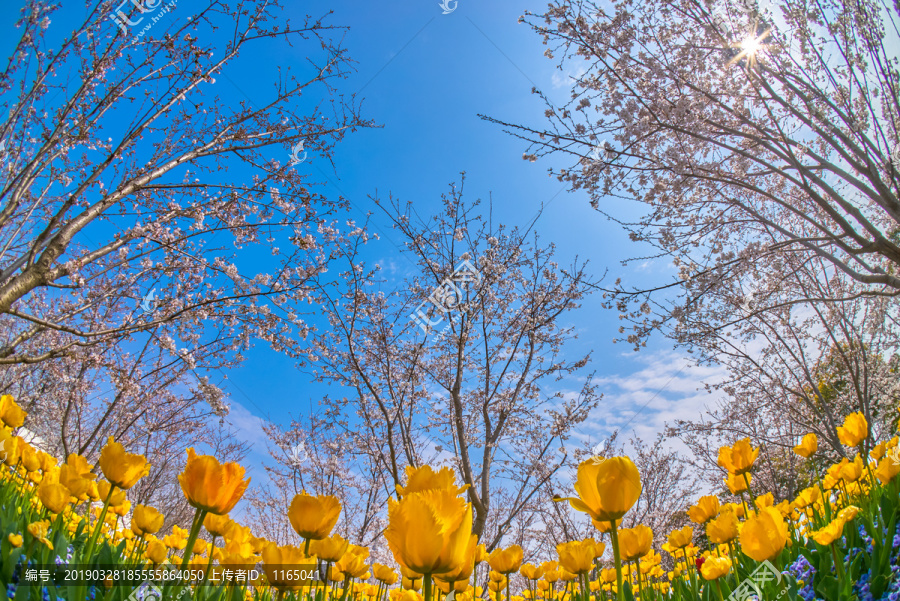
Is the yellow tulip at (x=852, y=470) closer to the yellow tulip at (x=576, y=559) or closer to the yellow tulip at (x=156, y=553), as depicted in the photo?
the yellow tulip at (x=576, y=559)

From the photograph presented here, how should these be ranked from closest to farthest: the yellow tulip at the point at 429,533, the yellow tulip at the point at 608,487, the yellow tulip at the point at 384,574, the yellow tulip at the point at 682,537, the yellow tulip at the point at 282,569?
the yellow tulip at the point at 429,533 → the yellow tulip at the point at 608,487 → the yellow tulip at the point at 282,569 → the yellow tulip at the point at 384,574 → the yellow tulip at the point at 682,537

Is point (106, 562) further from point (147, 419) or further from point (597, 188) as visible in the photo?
point (147, 419)

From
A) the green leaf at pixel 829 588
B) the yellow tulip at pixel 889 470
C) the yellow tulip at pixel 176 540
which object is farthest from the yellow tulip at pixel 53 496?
the yellow tulip at pixel 889 470

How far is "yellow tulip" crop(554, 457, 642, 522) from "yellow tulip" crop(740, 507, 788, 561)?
0.46m

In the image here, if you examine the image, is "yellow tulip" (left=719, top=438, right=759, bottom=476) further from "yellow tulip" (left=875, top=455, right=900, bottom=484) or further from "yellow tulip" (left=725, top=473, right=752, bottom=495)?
"yellow tulip" (left=875, top=455, right=900, bottom=484)

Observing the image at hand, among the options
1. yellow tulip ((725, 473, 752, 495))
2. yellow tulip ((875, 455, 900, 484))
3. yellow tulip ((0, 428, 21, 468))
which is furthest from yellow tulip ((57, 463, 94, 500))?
yellow tulip ((875, 455, 900, 484))

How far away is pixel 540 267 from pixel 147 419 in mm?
9262

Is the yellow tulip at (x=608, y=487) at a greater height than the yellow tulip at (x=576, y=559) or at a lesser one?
greater

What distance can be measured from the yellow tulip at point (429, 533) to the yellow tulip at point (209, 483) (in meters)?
0.49

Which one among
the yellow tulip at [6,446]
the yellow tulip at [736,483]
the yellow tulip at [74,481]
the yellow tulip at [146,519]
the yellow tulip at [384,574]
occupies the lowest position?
the yellow tulip at [384,574]

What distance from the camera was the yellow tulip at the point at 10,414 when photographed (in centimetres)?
177

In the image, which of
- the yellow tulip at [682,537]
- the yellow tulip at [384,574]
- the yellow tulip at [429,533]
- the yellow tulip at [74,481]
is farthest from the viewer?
the yellow tulip at [682,537]

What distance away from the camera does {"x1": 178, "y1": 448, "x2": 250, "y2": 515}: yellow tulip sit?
961 millimetres

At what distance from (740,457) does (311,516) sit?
176 cm
